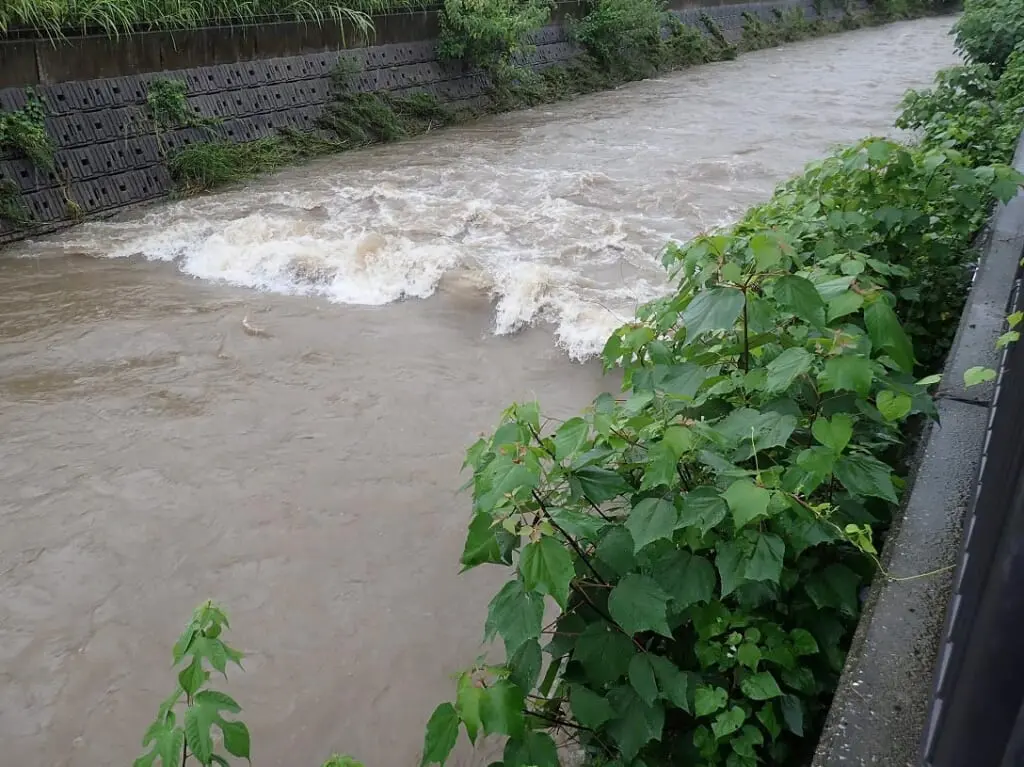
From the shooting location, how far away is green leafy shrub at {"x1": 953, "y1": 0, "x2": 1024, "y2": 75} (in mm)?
8164

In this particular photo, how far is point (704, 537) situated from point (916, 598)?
511 millimetres

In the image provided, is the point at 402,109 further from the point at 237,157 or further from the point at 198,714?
the point at 198,714

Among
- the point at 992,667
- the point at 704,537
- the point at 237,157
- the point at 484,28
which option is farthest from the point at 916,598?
the point at 484,28

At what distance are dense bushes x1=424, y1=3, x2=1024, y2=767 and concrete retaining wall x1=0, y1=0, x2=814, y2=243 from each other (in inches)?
297

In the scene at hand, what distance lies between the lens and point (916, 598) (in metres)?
1.87

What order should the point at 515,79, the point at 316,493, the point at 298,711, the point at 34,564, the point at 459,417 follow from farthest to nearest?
the point at 515,79 < the point at 459,417 < the point at 316,493 < the point at 34,564 < the point at 298,711

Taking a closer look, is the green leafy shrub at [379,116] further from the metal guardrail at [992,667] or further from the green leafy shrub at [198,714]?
the metal guardrail at [992,667]

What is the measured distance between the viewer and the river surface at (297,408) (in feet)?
10.2

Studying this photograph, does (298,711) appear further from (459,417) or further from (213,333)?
(213,333)

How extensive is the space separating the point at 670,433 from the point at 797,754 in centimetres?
76

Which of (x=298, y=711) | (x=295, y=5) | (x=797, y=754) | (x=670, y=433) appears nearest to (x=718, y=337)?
(x=670, y=433)

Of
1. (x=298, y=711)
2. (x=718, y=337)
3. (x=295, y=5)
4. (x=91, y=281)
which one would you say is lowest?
(x=298, y=711)

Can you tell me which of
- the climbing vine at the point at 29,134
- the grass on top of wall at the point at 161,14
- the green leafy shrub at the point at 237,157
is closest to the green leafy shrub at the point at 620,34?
the grass on top of wall at the point at 161,14

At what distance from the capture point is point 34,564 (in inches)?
144
